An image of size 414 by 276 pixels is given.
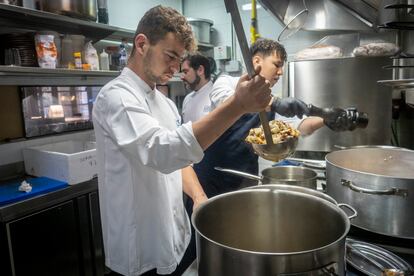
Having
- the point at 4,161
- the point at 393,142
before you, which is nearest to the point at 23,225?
the point at 4,161

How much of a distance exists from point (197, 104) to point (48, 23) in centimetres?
158

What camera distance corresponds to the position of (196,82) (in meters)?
3.43

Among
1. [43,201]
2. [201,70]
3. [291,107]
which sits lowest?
[43,201]

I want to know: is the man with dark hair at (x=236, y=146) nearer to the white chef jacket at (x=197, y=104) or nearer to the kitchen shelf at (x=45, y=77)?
the kitchen shelf at (x=45, y=77)

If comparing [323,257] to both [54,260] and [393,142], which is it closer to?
[54,260]

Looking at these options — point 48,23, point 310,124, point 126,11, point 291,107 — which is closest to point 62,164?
point 48,23

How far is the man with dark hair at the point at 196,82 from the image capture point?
10.9 ft

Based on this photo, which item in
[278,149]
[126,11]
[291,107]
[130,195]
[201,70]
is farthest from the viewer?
[201,70]

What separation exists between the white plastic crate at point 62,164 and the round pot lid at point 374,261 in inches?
66.0

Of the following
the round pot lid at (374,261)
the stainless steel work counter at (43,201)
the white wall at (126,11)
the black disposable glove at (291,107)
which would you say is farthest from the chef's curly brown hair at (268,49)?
the white wall at (126,11)

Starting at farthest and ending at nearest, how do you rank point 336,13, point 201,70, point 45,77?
point 201,70 → point 336,13 → point 45,77

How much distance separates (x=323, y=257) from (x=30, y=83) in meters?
2.45

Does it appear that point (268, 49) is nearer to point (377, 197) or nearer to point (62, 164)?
point (377, 197)

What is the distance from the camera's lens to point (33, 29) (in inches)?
89.2
